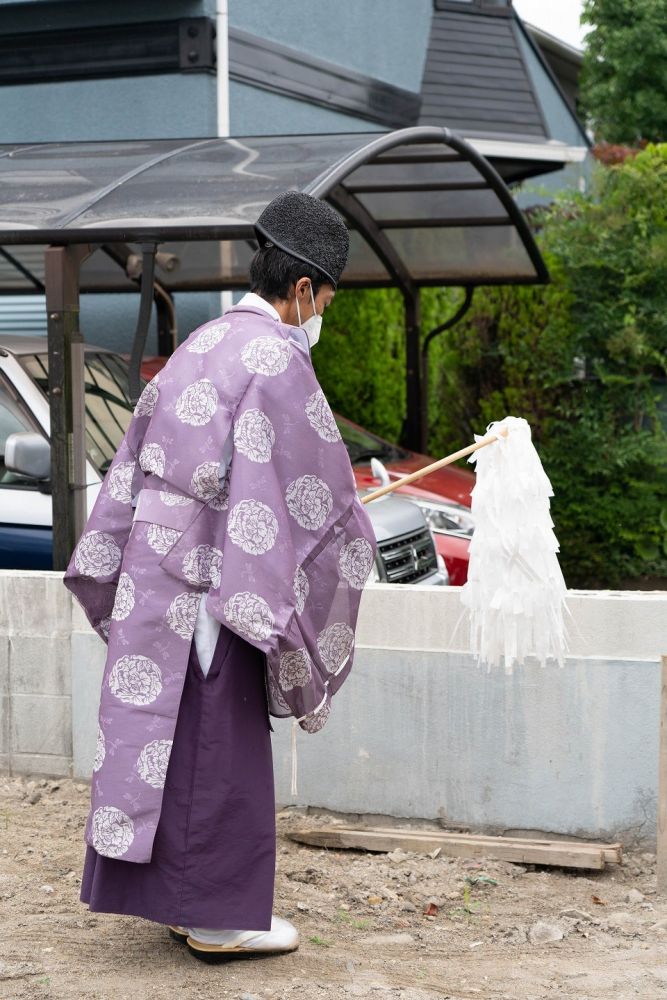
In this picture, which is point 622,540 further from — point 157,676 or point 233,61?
point 157,676

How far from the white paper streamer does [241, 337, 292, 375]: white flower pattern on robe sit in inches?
36.4

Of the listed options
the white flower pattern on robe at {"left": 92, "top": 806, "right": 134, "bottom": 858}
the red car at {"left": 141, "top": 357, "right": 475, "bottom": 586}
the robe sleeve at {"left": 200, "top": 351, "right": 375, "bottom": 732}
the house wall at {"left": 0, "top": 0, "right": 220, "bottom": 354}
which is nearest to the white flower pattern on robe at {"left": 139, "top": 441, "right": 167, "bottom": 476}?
the robe sleeve at {"left": 200, "top": 351, "right": 375, "bottom": 732}

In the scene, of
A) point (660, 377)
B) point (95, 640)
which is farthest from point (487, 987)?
point (660, 377)

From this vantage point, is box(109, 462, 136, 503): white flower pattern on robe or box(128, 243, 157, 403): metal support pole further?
box(128, 243, 157, 403): metal support pole

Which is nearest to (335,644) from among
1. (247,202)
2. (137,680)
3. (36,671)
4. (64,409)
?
(137,680)

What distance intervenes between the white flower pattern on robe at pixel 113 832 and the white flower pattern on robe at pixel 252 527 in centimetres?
75

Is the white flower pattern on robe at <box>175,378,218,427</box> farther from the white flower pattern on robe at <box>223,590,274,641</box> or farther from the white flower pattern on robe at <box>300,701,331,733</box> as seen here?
the white flower pattern on robe at <box>300,701,331,733</box>

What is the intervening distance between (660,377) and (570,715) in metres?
5.21

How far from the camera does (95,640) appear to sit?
15.8 feet

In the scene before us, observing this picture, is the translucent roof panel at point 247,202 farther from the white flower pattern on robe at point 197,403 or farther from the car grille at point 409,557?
the white flower pattern on robe at point 197,403

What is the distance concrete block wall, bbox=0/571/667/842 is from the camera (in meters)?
4.23

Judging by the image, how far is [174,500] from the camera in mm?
3191

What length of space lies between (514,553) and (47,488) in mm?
2623

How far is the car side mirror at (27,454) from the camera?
5.45m
